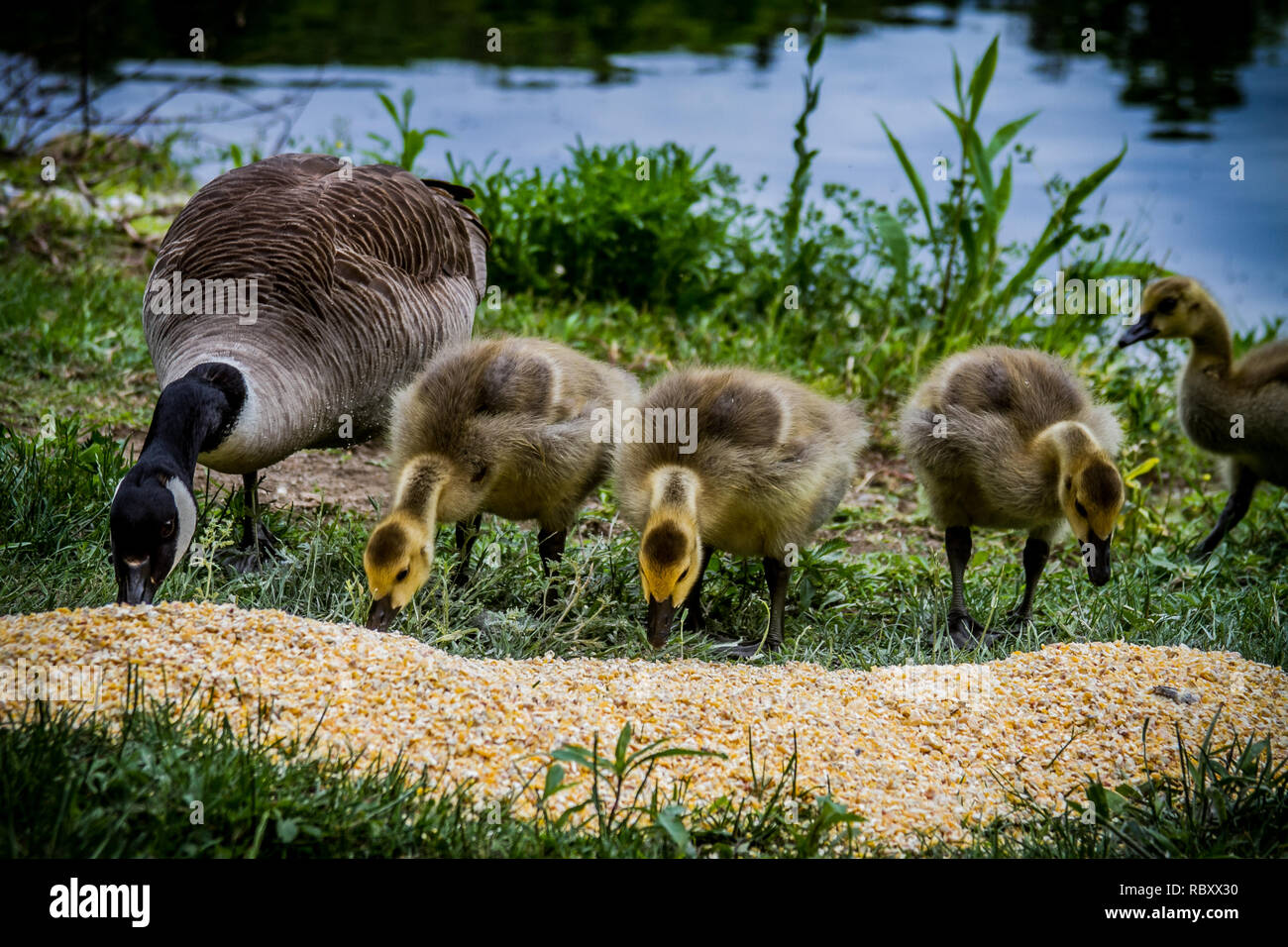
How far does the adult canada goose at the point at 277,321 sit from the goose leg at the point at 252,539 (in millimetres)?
11

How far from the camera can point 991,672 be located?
397 centimetres

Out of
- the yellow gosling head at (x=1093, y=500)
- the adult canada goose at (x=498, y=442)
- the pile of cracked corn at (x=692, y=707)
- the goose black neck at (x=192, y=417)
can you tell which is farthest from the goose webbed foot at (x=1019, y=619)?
the goose black neck at (x=192, y=417)

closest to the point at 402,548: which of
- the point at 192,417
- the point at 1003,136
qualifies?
the point at 192,417

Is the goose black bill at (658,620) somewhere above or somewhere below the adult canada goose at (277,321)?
below

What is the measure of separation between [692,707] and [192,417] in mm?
1820

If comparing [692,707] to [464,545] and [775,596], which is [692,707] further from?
[464,545]

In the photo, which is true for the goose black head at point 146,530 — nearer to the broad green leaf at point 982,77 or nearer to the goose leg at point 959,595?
the goose leg at point 959,595

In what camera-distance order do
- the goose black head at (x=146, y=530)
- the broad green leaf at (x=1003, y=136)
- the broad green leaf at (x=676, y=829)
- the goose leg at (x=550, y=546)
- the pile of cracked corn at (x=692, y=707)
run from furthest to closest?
1. the broad green leaf at (x=1003, y=136)
2. the goose leg at (x=550, y=546)
3. the goose black head at (x=146, y=530)
4. the pile of cracked corn at (x=692, y=707)
5. the broad green leaf at (x=676, y=829)

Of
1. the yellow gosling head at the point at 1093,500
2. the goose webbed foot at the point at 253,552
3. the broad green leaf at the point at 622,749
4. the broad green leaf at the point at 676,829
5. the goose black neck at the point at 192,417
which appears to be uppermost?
the goose black neck at the point at 192,417

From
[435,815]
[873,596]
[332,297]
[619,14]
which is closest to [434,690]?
[435,815]

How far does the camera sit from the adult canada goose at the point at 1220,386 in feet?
18.4

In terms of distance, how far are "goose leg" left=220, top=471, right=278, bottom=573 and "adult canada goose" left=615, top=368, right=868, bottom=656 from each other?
1.48m

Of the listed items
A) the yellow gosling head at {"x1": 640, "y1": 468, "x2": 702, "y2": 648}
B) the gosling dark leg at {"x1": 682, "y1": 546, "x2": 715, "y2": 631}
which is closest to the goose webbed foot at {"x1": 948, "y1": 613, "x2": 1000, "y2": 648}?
the gosling dark leg at {"x1": 682, "y1": 546, "x2": 715, "y2": 631}
